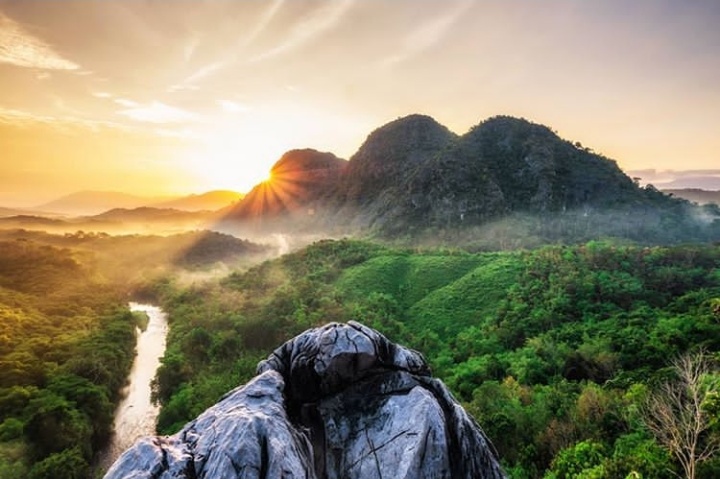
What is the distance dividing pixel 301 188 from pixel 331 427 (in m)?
176

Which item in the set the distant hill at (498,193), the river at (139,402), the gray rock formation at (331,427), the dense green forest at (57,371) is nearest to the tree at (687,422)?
the gray rock formation at (331,427)

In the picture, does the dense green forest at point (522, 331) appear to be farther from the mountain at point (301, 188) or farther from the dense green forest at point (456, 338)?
the mountain at point (301, 188)

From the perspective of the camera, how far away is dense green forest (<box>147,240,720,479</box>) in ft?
77.8

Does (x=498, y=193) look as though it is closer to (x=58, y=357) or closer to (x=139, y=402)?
(x=139, y=402)

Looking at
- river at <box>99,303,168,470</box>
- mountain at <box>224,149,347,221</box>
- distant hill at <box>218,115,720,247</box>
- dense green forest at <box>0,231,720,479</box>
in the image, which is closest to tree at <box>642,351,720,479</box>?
dense green forest at <box>0,231,720,479</box>

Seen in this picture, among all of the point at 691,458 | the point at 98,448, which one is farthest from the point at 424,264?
the point at 691,458

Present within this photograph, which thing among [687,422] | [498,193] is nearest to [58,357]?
[687,422]

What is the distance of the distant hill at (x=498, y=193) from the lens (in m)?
93.1

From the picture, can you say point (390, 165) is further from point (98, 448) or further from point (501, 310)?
point (98, 448)

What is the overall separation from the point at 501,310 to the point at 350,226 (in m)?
86.6

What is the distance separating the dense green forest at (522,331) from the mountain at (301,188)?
9816 centimetres

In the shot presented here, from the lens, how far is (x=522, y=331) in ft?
136

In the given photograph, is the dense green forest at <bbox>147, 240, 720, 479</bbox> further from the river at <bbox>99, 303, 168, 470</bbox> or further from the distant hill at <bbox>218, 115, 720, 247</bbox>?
the distant hill at <bbox>218, 115, 720, 247</bbox>

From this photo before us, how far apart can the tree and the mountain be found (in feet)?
474
